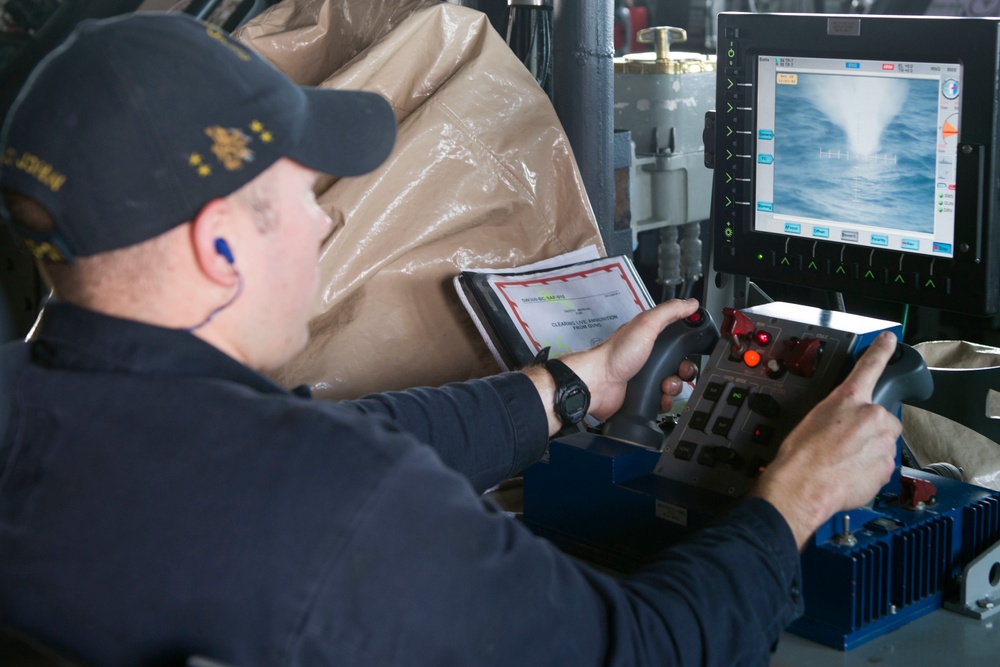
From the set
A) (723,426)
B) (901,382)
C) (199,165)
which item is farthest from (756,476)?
(199,165)

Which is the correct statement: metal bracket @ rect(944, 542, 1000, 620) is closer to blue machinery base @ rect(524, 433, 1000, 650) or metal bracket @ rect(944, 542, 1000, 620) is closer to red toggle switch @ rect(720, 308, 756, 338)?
blue machinery base @ rect(524, 433, 1000, 650)

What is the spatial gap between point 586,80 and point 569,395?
0.76 metres

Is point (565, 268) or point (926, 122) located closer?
point (926, 122)

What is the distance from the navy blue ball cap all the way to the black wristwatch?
2.05ft

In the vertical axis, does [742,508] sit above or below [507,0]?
below

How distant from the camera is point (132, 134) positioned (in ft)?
2.60

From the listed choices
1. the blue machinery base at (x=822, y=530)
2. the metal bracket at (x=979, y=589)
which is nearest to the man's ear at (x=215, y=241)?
the blue machinery base at (x=822, y=530)

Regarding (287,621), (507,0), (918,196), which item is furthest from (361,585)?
(507,0)

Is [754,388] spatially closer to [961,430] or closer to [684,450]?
[684,450]

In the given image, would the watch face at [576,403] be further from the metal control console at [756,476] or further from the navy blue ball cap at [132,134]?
the navy blue ball cap at [132,134]

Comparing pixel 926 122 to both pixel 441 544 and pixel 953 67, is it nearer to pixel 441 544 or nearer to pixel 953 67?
pixel 953 67

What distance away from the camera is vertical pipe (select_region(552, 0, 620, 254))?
1.92m

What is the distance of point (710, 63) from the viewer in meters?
2.40

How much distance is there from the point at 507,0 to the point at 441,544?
5.24 feet
